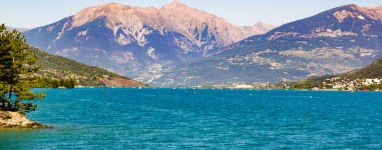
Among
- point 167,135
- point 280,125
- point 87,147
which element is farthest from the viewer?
point 280,125

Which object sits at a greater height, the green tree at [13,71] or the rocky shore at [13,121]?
the green tree at [13,71]

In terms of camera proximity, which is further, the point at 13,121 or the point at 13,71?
the point at 13,71

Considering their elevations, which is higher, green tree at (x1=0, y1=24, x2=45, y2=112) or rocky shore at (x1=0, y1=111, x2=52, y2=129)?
green tree at (x1=0, y1=24, x2=45, y2=112)

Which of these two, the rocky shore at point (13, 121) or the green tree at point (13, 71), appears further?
the green tree at point (13, 71)

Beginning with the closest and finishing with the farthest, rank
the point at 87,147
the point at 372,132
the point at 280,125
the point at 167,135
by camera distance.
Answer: the point at 87,147 → the point at 167,135 → the point at 372,132 → the point at 280,125

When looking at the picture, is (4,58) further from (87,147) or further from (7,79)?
(87,147)

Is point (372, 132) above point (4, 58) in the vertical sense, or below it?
below

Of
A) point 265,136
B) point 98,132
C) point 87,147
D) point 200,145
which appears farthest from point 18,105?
point 265,136

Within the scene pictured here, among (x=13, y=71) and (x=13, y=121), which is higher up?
(x=13, y=71)

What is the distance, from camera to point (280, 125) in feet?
355

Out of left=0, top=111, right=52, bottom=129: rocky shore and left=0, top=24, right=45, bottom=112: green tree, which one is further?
left=0, top=24, right=45, bottom=112: green tree

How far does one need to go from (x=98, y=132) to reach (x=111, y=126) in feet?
38.8

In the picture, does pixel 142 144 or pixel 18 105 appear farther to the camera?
pixel 18 105

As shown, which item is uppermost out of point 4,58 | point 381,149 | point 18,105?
point 4,58
